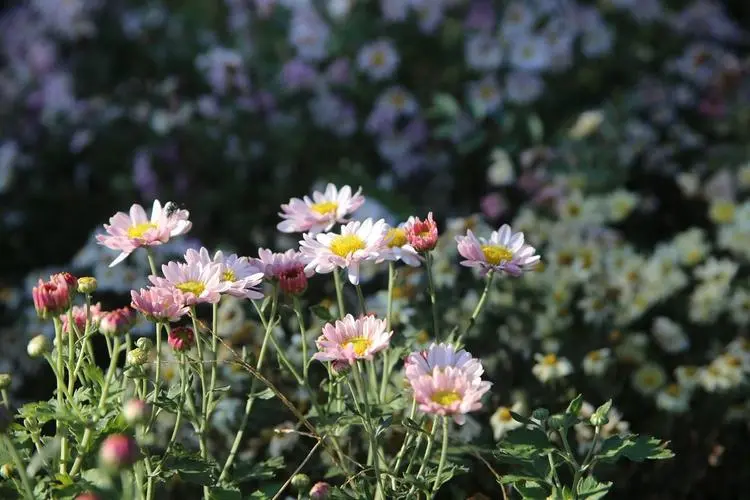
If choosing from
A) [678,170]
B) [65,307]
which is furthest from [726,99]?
[65,307]

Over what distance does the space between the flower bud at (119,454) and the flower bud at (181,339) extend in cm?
28

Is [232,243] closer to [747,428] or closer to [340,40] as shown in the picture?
[340,40]

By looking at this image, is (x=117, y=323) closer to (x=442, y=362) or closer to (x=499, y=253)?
(x=442, y=362)

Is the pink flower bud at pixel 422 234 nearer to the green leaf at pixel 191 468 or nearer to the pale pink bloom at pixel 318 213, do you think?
the pale pink bloom at pixel 318 213

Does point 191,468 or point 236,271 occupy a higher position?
point 236,271

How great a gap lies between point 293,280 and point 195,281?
13cm

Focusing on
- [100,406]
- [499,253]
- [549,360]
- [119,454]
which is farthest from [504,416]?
[119,454]

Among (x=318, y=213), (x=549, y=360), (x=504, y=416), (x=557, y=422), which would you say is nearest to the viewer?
(x=557, y=422)

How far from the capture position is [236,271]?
1.28 m

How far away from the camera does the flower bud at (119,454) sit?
94 centimetres

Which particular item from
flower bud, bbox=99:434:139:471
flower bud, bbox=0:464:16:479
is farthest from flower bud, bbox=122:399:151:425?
flower bud, bbox=0:464:16:479

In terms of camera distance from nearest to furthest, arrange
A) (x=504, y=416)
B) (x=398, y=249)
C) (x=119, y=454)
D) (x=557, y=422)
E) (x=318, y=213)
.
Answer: (x=119, y=454)
(x=557, y=422)
(x=398, y=249)
(x=318, y=213)
(x=504, y=416)

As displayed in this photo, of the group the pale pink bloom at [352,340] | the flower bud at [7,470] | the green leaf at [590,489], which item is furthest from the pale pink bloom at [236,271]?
the green leaf at [590,489]

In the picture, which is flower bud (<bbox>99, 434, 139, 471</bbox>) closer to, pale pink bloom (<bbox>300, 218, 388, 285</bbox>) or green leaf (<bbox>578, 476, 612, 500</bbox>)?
pale pink bloom (<bbox>300, 218, 388, 285</bbox>)
